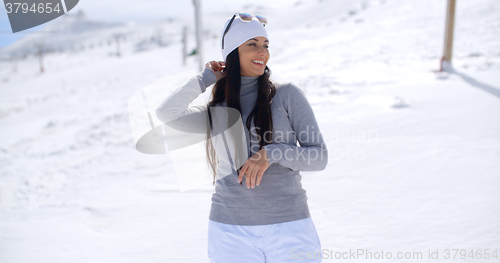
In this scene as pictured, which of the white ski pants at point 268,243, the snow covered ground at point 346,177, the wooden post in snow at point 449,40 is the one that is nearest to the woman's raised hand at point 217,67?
the white ski pants at point 268,243

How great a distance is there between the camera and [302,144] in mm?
1309

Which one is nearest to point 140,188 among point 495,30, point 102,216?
point 102,216

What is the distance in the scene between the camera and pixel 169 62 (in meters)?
14.5

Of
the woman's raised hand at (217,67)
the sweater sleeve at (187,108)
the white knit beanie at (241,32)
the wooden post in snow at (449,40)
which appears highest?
the white knit beanie at (241,32)

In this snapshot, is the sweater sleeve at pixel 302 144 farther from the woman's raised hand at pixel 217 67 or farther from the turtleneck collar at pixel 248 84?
the woman's raised hand at pixel 217 67

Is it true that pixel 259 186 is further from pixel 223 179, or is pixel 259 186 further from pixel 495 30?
pixel 495 30

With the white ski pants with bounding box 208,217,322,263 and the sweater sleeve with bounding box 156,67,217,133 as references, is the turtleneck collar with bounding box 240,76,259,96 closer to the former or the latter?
the sweater sleeve with bounding box 156,67,217,133

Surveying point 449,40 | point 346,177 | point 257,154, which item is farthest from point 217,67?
point 449,40

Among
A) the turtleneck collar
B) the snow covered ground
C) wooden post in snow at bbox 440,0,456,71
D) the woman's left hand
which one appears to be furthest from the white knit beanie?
wooden post in snow at bbox 440,0,456,71

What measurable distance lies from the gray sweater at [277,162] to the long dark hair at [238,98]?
0.03 meters

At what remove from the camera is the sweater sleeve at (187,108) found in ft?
4.42

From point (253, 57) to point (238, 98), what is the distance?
18 centimetres

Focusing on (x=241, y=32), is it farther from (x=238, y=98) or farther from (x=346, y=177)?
(x=346, y=177)

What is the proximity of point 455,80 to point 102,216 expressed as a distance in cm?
512
